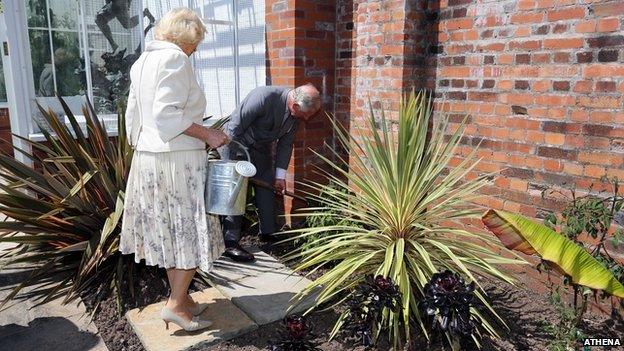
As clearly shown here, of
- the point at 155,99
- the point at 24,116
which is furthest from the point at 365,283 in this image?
the point at 24,116

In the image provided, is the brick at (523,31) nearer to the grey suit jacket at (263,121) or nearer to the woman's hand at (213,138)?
the grey suit jacket at (263,121)

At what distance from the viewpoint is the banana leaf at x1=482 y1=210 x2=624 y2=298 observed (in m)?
2.27

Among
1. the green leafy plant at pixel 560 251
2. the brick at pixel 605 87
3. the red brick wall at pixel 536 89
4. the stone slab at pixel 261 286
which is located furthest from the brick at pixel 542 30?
the stone slab at pixel 261 286

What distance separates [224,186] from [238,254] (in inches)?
57.3

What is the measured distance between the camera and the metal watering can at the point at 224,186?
8.84 ft

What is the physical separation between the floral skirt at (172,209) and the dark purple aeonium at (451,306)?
1317 millimetres

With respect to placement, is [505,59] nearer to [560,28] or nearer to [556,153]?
[560,28]

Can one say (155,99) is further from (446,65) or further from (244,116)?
(446,65)

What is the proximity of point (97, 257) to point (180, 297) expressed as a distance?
2.77ft

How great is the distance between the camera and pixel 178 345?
2738 mm

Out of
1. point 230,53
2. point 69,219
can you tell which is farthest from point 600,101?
point 69,219

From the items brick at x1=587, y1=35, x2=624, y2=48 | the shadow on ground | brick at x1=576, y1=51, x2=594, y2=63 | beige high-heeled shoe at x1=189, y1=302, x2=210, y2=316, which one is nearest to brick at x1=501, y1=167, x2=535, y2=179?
brick at x1=576, y1=51, x2=594, y2=63

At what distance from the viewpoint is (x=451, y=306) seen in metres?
2.33

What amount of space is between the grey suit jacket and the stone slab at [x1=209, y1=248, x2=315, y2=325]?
3.34 feet
